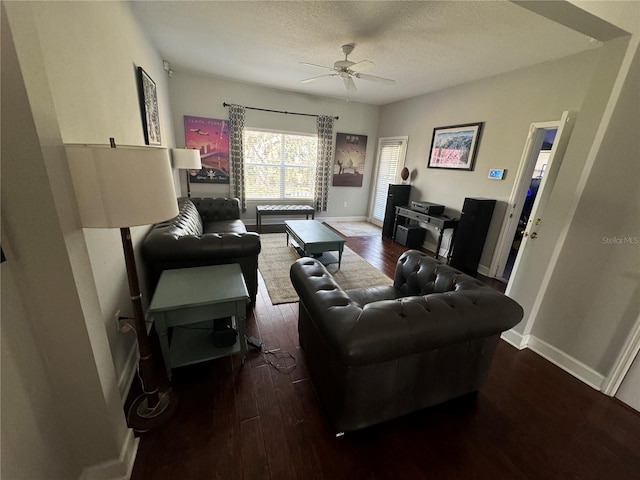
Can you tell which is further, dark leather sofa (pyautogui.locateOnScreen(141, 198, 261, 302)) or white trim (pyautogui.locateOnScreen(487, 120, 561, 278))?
white trim (pyautogui.locateOnScreen(487, 120, 561, 278))

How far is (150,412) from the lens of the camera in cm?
146

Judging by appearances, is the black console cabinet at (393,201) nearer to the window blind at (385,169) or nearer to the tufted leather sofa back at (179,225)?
the window blind at (385,169)

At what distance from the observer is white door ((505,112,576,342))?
204 cm

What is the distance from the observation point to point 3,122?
2.33ft

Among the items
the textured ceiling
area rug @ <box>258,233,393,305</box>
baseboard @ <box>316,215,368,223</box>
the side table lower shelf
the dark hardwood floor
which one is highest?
the textured ceiling

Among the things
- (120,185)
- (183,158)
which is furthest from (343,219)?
(120,185)

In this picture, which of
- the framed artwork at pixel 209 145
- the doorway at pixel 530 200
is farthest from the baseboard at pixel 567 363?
the framed artwork at pixel 209 145

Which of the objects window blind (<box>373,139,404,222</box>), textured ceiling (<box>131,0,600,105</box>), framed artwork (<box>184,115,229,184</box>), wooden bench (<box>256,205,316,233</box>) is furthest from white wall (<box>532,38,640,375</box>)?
framed artwork (<box>184,115,229,184</box>)

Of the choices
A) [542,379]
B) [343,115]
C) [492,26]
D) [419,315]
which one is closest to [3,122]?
[419,315]

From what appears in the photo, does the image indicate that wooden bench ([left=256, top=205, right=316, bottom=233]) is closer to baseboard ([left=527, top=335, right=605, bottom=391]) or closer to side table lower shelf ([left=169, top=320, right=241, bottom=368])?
side table lower shelf ([left=169, top=320, right=241, bottom=368])

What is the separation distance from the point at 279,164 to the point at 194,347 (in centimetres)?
433

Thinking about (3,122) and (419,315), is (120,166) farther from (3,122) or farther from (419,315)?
(419,315)

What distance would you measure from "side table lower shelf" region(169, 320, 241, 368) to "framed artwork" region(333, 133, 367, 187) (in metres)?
4.63

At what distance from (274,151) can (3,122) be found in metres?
4.84
